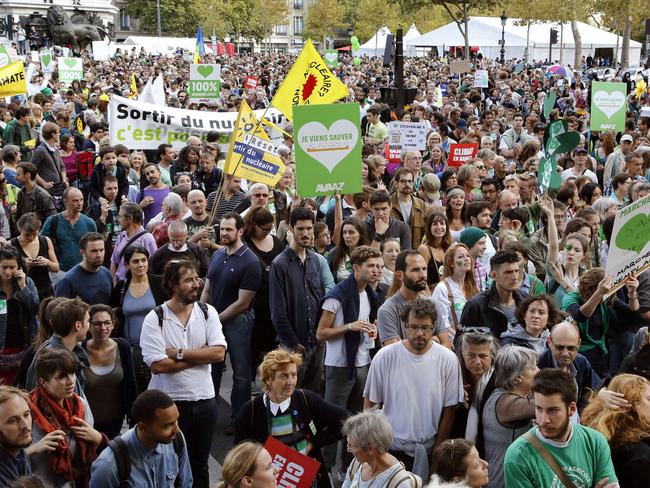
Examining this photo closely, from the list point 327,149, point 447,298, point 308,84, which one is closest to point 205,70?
point 308,84

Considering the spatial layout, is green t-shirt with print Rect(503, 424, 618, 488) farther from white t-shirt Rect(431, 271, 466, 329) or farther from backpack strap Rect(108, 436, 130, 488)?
white t-shirt Rect(431, 271, 466, 329)

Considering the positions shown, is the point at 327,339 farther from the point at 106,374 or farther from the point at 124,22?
the point at 124,22

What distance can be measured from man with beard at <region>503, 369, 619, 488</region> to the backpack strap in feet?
5.65

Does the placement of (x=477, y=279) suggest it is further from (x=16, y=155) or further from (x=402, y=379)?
(x=16, y=155)

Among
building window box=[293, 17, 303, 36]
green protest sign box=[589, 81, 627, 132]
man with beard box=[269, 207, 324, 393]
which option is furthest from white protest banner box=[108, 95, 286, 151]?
building window box=[293, 17, 303, 36]

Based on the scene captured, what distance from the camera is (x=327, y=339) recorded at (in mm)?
6758

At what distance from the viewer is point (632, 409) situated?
186 inches

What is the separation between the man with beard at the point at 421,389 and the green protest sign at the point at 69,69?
22.4 meters

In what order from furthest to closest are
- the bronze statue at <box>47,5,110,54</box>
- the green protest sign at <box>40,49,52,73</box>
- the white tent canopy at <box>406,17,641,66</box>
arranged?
1. the bronze statue at <box>47,5,110,54</box>
2. the white tent canopy at <box>406,17,641,66</box>
3. the green protest sign at <box>40,49,52,73</box>

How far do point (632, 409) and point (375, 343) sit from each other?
2.43 m

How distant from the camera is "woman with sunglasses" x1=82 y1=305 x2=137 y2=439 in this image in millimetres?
6035

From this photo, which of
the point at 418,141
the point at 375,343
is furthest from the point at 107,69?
the point at 375,343

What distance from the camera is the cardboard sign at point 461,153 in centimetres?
1293

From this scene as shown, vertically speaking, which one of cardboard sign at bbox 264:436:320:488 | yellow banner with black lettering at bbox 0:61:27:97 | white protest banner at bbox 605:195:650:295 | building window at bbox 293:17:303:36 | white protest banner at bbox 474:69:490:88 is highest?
building window at bbox 293:17:303:36
